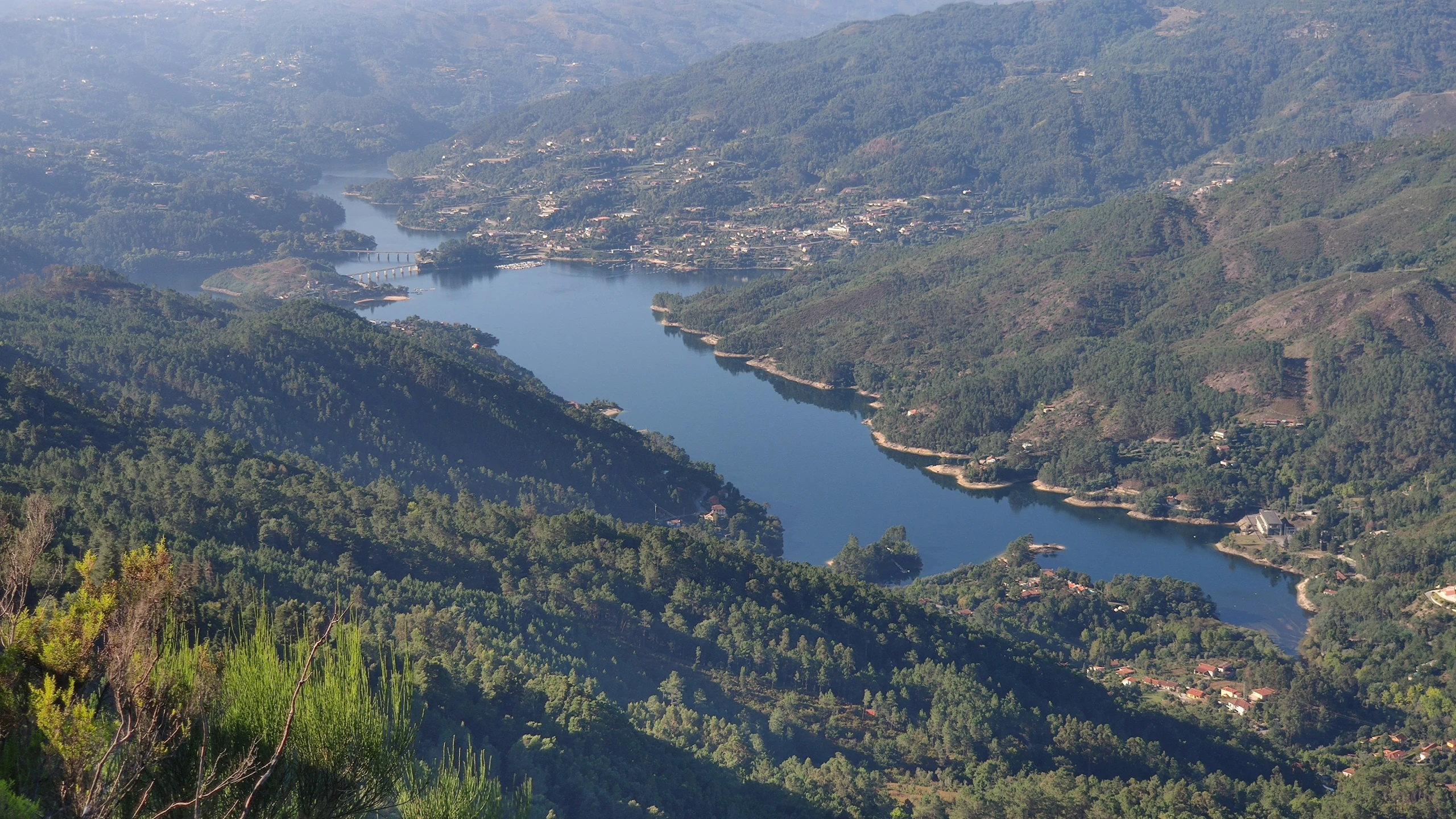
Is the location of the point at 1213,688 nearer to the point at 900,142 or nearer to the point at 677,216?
the point at 677,216

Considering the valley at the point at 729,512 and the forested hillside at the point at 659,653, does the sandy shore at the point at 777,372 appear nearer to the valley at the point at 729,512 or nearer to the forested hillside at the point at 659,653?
the valley at the point at 729,512

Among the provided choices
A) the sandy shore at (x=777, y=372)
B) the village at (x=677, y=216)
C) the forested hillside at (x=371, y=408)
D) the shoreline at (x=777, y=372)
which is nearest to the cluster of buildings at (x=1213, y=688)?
the forested hillside at (x=371, y=408)

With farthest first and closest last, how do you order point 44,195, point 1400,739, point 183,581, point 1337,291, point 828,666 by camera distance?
point 44,195, point 1337,291, point 1400,739, point 828,666, point 183,581

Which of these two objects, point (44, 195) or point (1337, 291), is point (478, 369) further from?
point (44, 195)

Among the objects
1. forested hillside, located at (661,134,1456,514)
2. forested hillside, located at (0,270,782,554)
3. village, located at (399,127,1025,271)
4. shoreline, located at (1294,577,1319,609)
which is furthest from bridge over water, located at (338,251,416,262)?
shoreline, located at (1294,577,1319,609)

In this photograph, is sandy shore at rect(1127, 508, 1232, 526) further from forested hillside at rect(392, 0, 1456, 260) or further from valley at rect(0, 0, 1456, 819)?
forested hillside at rect(392, 0, 1456, 260)

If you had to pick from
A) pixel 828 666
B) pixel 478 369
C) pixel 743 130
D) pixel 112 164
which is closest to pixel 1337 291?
pixel 478 369
